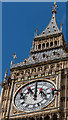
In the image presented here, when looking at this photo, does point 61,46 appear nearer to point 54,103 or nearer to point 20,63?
point 20,63

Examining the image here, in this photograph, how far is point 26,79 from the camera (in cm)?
2895

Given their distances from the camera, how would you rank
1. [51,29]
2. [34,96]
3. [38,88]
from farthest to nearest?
[51,29] < [38,88] < [34,96]

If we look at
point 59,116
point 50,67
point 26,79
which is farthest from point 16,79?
point 59,116

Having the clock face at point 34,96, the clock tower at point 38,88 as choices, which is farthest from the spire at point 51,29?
the clock face at point 34,96

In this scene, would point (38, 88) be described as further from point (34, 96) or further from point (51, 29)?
point (51, 29)

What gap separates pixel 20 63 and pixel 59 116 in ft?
25.3

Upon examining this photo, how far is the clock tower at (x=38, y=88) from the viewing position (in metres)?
26.1

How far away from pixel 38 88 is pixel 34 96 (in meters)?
0.82

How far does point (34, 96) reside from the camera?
2734cm

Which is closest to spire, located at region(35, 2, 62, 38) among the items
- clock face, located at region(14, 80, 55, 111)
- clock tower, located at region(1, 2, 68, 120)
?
clock tower, located at region(1, 2, 68, 120)

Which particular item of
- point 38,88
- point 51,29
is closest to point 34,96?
point 38,88

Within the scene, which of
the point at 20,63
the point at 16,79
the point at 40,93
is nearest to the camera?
the point at 40,93

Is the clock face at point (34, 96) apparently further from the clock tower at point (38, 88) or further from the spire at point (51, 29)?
the spire at point (51, 29)

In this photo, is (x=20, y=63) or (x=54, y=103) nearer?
(x=54, y=103)
